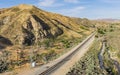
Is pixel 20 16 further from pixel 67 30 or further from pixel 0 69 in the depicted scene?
pixel 0 69

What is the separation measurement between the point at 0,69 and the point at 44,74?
64.1ft

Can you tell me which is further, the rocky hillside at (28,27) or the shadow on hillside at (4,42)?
the rocky hillside at (28,27)

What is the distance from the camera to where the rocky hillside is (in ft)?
429

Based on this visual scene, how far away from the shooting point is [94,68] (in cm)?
4750

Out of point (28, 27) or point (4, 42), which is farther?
point (28, 27)

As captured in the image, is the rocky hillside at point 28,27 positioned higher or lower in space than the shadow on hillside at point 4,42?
higher

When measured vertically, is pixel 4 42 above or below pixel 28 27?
below

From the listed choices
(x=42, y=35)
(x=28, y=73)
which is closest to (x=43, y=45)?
(x=42, y=35)

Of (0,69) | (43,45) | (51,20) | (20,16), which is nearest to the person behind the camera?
(0,69)

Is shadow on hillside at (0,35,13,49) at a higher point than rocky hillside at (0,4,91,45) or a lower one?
lower

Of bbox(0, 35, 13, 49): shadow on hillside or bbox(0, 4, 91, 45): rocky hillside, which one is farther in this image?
bbox(0, 4, 91, 45): rocky hillside

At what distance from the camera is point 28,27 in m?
140

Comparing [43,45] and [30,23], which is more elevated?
[30,23]

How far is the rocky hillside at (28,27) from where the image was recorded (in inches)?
5143
